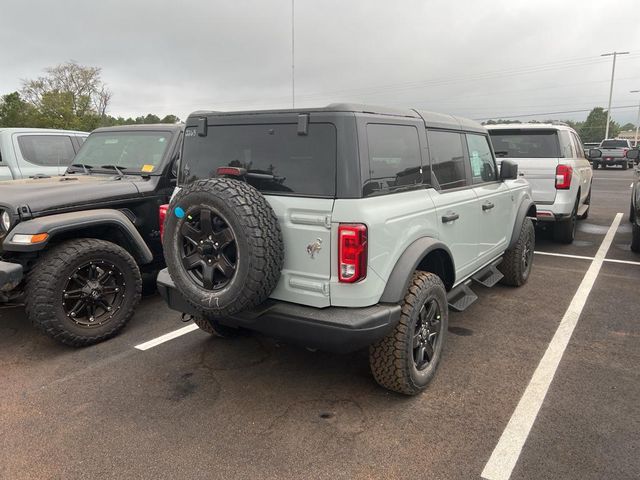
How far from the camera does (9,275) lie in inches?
139

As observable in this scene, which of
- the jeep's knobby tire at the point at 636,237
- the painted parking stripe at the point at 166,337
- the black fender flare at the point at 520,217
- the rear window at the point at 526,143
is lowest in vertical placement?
the painted parking stripe at the point at 166,337

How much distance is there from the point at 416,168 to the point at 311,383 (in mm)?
1740

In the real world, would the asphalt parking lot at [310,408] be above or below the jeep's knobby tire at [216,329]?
below

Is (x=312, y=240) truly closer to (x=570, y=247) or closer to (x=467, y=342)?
(x=467, y=342)


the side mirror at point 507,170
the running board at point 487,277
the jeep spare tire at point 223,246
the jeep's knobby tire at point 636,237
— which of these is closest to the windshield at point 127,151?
the jeep spare tire at point 223,246

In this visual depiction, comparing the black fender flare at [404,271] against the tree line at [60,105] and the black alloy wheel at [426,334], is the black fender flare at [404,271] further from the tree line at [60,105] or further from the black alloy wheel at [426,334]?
the tree line at [60,105]

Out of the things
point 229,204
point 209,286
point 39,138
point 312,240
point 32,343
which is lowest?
point 32,343

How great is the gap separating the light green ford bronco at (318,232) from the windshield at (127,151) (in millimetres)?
1971

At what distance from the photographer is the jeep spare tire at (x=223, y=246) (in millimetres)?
2604

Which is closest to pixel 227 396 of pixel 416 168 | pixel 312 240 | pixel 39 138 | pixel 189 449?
pixel 189 449

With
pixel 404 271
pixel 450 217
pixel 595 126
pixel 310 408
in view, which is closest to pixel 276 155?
pixel 404 271

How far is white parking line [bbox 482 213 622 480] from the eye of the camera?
248cm

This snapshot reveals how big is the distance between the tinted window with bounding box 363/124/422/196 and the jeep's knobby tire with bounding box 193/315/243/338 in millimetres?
1904

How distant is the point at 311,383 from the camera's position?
3.38 metres
